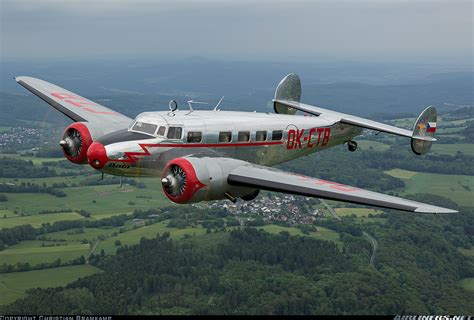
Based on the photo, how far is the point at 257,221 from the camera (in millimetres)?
118438

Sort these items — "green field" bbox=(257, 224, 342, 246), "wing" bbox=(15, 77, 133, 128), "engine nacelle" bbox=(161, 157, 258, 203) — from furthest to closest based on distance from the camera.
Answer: "green field" bbox=(257, 224, 342, 246), "wing" bbox=(15, 77, 133, 128), "engine nacelle" bbox=(161, 157, 258, 203)

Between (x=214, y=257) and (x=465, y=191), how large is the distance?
8938 centimetres

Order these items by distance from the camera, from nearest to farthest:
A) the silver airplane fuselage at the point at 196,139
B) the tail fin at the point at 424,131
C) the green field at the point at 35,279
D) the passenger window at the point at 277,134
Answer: the silver airplane fuselage at the point at 196,139
the passenger window at the point at 277,134
the tail fin at the point at 424,131
the green field at the point at 35,279

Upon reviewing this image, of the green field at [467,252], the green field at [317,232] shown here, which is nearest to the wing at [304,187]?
the green field at [317,232]

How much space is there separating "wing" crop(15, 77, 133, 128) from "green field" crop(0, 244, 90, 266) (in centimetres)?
6617

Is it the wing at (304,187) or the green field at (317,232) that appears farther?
the green field at (317,232)

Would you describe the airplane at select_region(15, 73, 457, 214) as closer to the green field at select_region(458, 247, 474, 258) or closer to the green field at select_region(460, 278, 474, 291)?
the green field at select_region(460, 278, 474, 291)

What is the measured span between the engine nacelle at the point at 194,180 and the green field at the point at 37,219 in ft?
309

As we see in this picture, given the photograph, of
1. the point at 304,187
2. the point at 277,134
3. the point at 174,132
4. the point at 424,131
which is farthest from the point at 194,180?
the point at 424,131

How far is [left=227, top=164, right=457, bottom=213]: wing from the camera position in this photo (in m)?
24.6

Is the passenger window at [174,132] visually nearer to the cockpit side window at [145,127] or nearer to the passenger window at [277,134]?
the cockpit side window at [145,127]

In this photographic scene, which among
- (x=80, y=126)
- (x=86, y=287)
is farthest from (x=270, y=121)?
(x=86, y=287)

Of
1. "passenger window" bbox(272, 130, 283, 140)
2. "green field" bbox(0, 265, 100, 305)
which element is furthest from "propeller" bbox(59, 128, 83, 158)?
"green field" bbox(0, 265, 100, 305)

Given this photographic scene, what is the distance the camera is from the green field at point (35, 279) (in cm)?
9300
